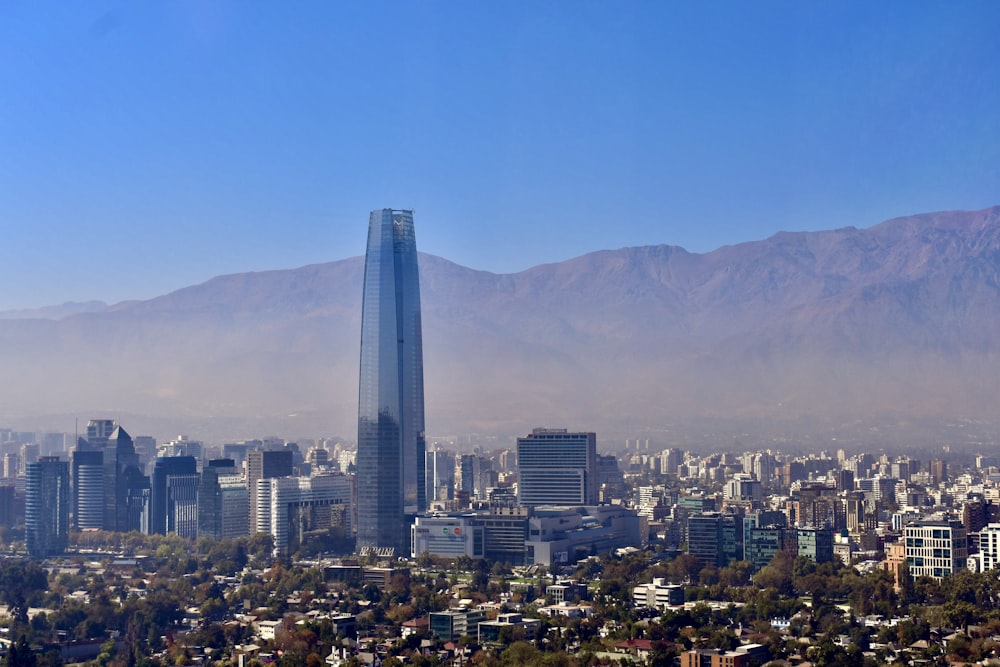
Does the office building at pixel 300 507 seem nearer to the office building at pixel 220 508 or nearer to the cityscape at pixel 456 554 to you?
the cityscape at pixel 456 554

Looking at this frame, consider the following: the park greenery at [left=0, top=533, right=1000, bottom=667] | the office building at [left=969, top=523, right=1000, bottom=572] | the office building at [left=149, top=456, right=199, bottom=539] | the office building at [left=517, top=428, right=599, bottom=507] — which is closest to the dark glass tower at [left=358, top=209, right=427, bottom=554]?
the office building at [left=517, top=428, right=599, bottom=507]

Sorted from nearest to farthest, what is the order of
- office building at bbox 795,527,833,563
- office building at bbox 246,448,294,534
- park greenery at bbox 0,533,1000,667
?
park greenery at bbox 0,533,1000,667
office building at bbox 795,527,833,563
office building at bbox 246,448,294,534

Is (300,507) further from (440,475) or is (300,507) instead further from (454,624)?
(454,624)

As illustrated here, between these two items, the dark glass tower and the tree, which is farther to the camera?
the dark glass tower

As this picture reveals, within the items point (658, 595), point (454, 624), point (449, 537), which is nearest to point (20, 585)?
point (449, 537)

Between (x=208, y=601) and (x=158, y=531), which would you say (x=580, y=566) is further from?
(x=158, y=531)

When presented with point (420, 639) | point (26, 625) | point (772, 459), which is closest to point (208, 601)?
point (26, 625)

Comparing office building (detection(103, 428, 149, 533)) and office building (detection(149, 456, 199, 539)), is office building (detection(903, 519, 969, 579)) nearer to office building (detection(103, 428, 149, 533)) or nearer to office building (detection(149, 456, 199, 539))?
office building (detection(149, 456, 199, 539))

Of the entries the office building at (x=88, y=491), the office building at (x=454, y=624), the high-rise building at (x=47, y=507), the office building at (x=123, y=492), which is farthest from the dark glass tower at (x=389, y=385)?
the office building at (x=454, y=624)
